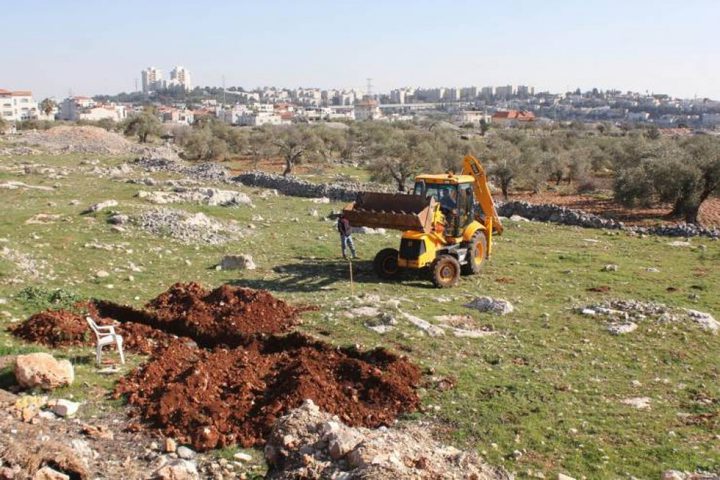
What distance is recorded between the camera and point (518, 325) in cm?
1226

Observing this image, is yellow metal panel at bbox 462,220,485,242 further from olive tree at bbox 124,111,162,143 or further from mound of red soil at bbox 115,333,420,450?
olive tree at bbox 124,111,162,143

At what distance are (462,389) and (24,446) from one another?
18.4 feet

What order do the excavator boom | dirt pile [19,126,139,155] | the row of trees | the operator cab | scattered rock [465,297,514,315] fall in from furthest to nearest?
dirt pile [19,126,139,155], the row of trees, the excavator boom, the operator cab, scattered rock [465,297,514,315]

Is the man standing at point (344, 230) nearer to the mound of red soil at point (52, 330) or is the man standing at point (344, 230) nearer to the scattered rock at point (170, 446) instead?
the mound of red soil at point (52, 330)

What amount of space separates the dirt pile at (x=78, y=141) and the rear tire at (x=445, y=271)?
44.7 metres

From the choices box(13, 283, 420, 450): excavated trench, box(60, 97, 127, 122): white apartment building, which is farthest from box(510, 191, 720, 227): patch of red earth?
box(60, 97, 127, 122): white apartment building

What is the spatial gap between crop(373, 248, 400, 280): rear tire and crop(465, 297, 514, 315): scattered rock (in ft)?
9.64

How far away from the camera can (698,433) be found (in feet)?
26.5

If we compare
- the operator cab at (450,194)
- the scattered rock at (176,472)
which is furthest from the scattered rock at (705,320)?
the scattered rock at (176,472)

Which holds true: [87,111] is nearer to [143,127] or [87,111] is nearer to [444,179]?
[143,127]

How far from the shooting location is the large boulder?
8.28 metres

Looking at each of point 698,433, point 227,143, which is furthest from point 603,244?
Result: point 227,143

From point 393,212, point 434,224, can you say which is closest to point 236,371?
point 393,212

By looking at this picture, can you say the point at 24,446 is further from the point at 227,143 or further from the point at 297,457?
the point at 227,143
